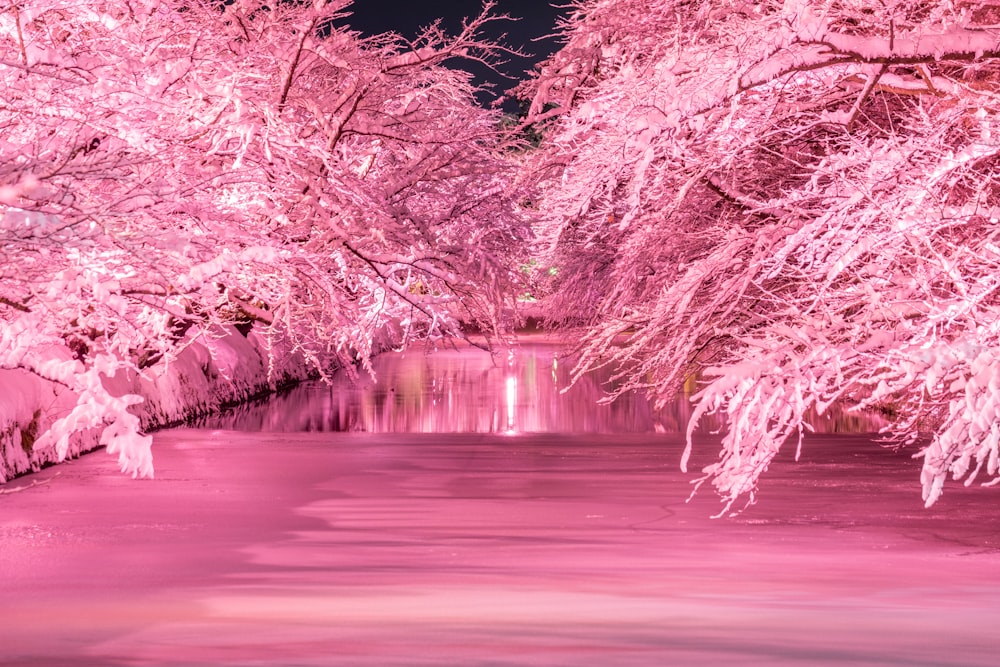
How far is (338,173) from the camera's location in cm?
1577

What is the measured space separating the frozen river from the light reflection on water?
2.78 meters

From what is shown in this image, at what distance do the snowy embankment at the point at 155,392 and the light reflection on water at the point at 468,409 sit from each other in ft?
1.94

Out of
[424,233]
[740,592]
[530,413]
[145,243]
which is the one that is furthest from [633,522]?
[530,413]

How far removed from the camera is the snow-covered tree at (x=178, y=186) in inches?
419

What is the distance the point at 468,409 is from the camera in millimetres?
27484

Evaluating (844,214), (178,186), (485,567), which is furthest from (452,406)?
(485,567)

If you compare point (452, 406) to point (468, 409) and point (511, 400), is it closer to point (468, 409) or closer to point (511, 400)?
point (468, 409)

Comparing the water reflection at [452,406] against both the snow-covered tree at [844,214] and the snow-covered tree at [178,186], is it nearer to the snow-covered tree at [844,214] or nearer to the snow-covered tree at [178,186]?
the snow-covered tree at [178,186]

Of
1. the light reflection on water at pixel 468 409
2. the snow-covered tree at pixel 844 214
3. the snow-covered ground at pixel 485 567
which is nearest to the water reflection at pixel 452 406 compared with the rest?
the light reflection on water at pixel 468 409

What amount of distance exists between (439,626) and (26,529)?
5218mm

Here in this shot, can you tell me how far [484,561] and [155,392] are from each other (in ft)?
46.3

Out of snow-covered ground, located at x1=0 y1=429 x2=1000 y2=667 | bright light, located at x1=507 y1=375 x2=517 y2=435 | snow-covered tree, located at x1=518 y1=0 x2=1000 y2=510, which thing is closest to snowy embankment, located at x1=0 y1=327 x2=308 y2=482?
snow-covered ground, located at x1=0 y1=429 x2=1000 y2=667

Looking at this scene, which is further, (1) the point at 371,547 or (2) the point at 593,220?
(2) the point at 593,220

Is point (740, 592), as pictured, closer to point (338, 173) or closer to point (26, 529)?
point (26, 529)
